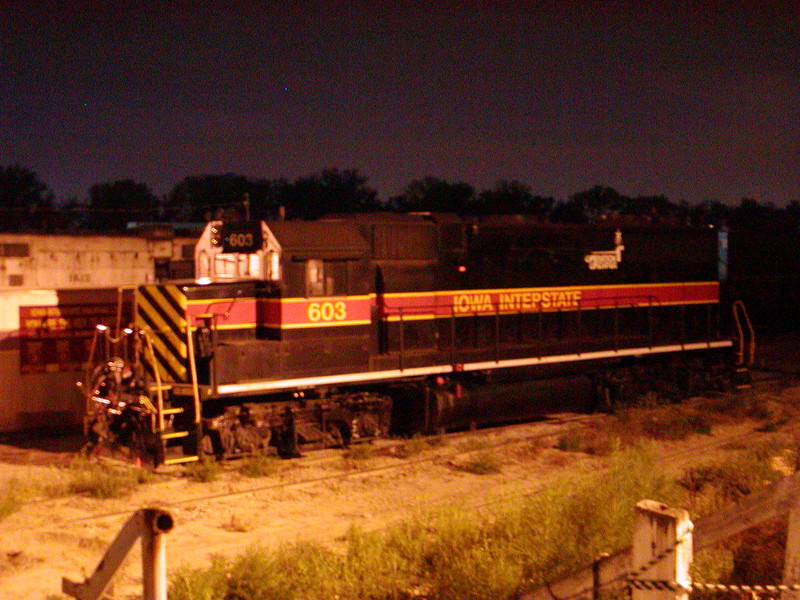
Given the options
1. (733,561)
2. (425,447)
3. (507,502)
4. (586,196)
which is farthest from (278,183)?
(733,561)

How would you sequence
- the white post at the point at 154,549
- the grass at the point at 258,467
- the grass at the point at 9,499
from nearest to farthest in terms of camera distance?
the white post at the point at 154,549
the grass at the point at 9,499
the grass at the point at 258,467

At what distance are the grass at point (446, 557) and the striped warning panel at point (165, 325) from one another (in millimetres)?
4014

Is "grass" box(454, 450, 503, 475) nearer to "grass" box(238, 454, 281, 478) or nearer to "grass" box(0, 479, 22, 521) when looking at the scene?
"grass" box(238, 454, 281, 478)

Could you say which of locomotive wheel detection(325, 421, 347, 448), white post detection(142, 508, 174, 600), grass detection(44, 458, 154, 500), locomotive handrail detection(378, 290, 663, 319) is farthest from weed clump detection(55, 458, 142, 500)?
white post detection(142, 508, 174, 600)

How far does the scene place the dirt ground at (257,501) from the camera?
306 inches

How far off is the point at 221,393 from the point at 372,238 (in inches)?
123

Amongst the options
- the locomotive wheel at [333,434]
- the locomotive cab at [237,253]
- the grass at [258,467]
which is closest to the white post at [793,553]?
the grass at [258,467]

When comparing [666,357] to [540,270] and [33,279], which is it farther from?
[33,279]

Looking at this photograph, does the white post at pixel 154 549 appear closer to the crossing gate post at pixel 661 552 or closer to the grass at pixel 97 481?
the crossing gate post at pixel 661 552

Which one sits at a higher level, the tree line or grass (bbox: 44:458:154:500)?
the tree line

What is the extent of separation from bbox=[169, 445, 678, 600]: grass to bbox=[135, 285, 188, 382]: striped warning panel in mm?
4014

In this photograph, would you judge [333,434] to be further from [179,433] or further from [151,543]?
[151,543]

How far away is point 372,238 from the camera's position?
12.8 meters

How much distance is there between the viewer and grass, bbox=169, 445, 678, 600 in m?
6.34
